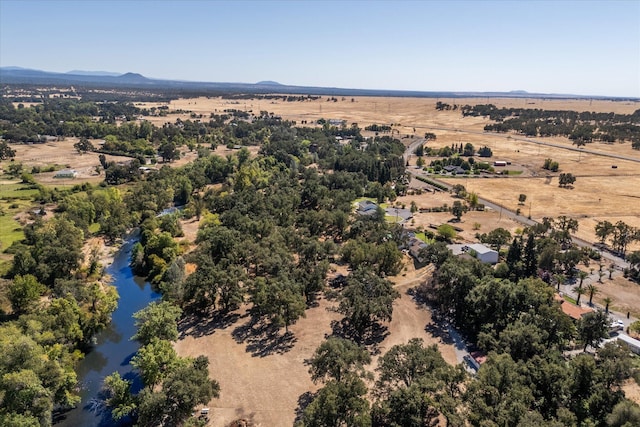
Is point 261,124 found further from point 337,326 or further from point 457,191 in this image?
point 337,326

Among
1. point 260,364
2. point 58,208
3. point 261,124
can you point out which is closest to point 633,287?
point 260,364

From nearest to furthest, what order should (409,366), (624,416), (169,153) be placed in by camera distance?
1. (624,416)
2. (409,366)
3. (169,153)

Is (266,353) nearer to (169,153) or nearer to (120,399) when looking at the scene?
(120,399)

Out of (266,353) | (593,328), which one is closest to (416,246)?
(593,328)

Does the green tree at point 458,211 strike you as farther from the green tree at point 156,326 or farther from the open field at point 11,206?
the open field at point 11,206

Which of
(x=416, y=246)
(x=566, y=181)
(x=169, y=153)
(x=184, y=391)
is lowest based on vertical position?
(x=416, y=246)

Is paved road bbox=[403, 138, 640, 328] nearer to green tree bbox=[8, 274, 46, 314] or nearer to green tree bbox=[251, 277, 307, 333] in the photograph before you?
green tree bbox=[251, 277, 307, 333]
